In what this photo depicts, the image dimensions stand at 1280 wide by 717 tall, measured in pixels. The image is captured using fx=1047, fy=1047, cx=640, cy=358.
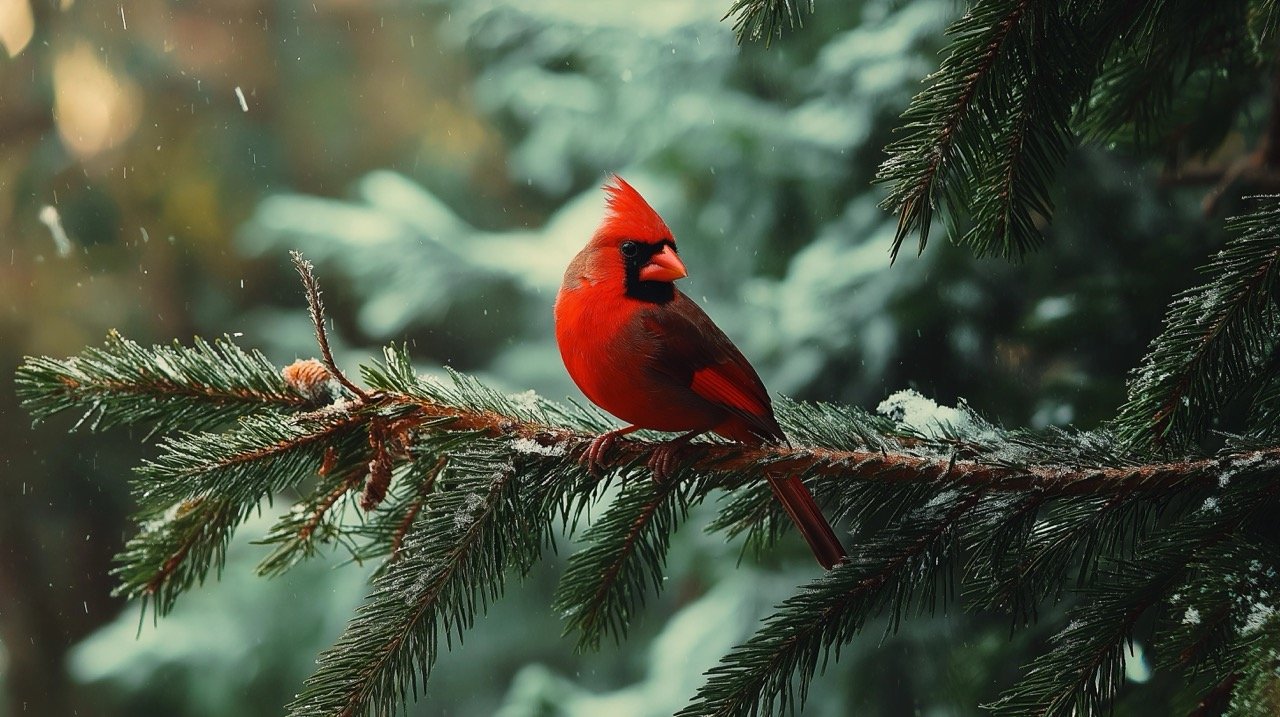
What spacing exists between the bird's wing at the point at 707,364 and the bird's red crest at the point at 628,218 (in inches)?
3.9

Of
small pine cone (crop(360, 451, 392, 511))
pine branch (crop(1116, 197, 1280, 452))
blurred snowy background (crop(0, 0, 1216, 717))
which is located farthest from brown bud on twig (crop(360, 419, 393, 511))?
pine branch (crop(1116, 197, 1280, 452))

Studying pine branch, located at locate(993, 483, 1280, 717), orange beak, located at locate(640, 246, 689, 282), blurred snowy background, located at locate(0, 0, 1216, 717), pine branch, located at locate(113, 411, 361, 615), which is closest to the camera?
pine branch, located at locate(993, 483, 1280, 717)

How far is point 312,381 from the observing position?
1.16m

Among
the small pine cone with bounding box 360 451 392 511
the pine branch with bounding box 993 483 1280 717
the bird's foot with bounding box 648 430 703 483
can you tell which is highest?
the small pine cone with bounding box 360 451 392 511

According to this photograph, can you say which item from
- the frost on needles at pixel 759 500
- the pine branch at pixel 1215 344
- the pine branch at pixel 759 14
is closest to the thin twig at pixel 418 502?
the frost on needles at pixel 759 500

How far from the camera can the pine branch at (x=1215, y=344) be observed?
0.84 meters

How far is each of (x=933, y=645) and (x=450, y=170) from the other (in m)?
2.84

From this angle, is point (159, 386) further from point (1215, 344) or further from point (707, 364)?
point (1215, 344)

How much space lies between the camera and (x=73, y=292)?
4039 mm

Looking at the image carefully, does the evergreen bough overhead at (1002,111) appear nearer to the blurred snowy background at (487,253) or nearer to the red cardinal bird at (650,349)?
the red cardinal bird at (650,349)

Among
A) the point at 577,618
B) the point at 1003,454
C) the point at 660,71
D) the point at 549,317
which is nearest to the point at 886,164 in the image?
the point at 1003,454

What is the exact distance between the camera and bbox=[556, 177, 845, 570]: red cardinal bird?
48.6 inches

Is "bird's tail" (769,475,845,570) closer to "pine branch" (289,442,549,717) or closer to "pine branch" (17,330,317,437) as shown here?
"pine branch" (289,442,549,717)

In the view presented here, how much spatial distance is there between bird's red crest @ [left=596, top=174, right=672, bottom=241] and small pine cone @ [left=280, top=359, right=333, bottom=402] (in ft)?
1.43
